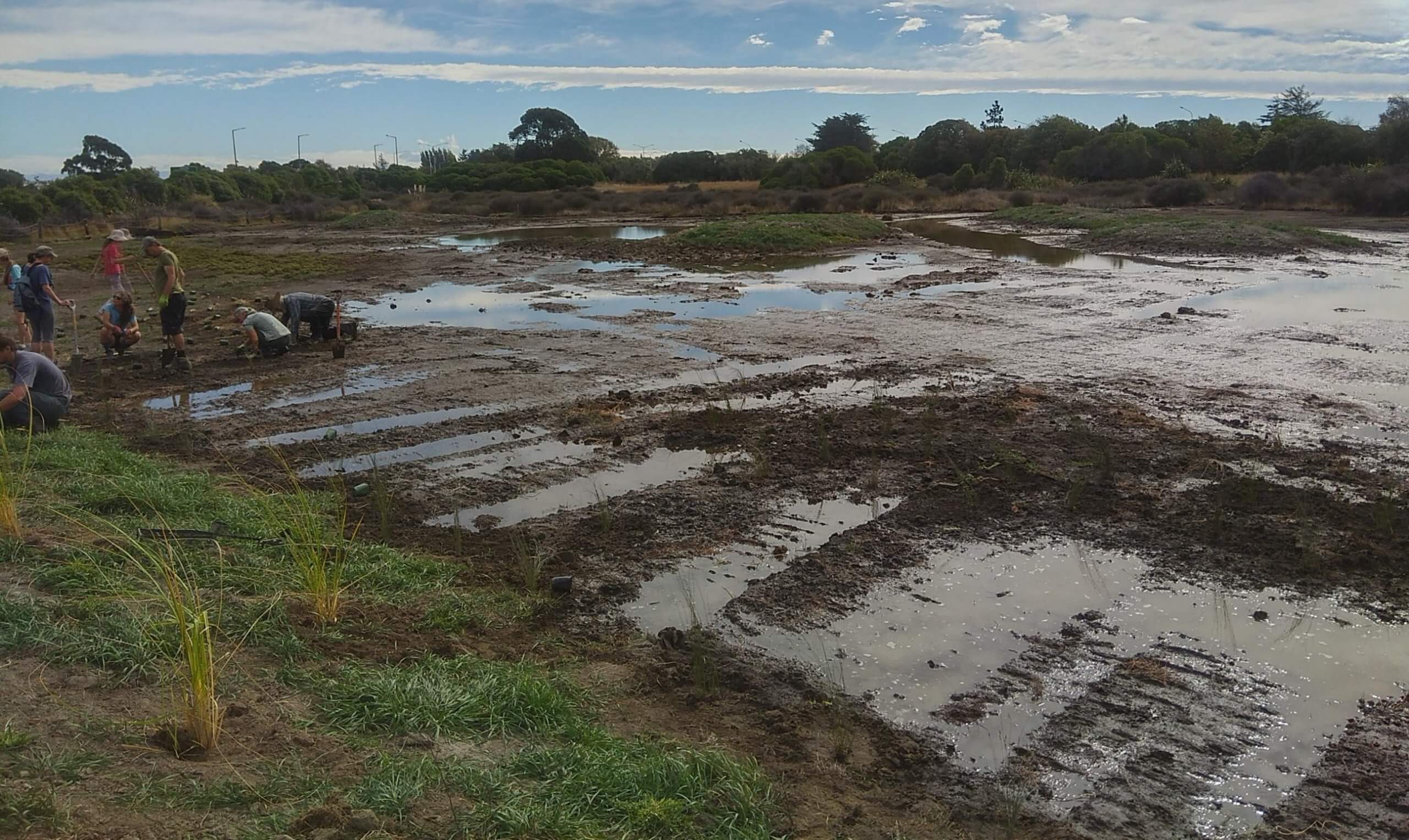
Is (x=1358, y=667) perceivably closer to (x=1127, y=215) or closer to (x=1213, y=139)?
(x=1127, y=215)

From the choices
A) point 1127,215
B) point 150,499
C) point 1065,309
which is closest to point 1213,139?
point 1127,215

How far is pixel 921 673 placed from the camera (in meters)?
5.08

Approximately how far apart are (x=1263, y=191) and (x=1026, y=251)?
1905 cm

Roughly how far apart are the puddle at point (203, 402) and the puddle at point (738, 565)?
633 cm

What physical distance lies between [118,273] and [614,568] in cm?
1197

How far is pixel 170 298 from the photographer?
12.8m

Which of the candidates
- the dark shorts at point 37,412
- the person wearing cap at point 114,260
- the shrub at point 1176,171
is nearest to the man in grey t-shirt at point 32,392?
the dark shorts at point 37,412

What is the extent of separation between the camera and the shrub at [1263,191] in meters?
40.2

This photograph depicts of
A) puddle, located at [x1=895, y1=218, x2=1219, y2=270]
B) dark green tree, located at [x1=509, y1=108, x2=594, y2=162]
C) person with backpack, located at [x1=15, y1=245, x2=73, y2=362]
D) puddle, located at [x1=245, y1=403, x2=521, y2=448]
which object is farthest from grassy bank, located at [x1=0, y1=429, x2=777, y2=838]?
dark green tree, located at [x1=509, y1=108, x2=594, y2=162]

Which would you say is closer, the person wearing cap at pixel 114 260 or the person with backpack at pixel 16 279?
the person with backpack at pixel 16 279

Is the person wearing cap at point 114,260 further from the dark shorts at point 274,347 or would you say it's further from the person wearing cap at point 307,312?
the dark shorts at point 274,347

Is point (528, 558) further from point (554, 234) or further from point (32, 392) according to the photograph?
point (554, 234)

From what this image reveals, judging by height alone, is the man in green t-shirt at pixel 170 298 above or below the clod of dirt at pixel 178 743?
above

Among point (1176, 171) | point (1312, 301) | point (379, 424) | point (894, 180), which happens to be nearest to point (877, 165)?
point (894, 180)
